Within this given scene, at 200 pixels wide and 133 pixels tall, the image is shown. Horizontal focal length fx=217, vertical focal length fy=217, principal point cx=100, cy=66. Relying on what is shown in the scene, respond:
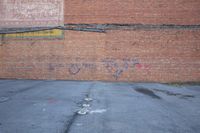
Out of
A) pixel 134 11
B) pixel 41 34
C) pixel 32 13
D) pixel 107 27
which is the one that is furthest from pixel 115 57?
pixel 32 13

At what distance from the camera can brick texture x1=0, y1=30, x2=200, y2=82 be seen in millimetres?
13531

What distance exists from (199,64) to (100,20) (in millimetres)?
6751

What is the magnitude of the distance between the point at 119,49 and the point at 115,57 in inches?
22.4

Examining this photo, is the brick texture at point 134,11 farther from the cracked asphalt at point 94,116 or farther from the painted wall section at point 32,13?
the cracked asphalt at point 94,116

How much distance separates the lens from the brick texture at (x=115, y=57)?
44.4ft

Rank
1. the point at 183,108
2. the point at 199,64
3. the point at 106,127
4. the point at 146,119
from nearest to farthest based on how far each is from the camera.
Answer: the point at 106,127
the point at 146,119
the point at 183,108
the point at 199,64

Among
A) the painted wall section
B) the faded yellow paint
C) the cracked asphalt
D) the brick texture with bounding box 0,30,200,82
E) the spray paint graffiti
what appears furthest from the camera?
the painted wall section

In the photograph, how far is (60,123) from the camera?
4570 mm

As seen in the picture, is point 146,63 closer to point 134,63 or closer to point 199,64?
point 134,63

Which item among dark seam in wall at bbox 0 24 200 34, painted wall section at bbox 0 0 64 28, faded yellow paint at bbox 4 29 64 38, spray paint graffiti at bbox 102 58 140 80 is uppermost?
painted wall section at bbox 0 0 64 28

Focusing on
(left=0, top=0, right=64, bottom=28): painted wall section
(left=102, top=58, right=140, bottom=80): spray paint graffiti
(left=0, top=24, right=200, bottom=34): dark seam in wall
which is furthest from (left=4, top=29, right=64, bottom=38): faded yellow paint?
(left=102, top=58, right=140, bottom=80): spray paint graffiti

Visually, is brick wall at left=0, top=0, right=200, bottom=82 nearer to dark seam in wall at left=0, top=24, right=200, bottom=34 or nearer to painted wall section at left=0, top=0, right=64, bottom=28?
dark seam in wall at left=0, top=24, right=200, bottom=34

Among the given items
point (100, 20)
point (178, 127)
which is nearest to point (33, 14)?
point (100, 20)

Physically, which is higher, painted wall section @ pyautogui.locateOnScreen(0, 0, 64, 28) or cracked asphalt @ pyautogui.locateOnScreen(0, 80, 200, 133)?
painted wall section @ pyautogui.locateOnScreen(0, 0, 64, 28)
